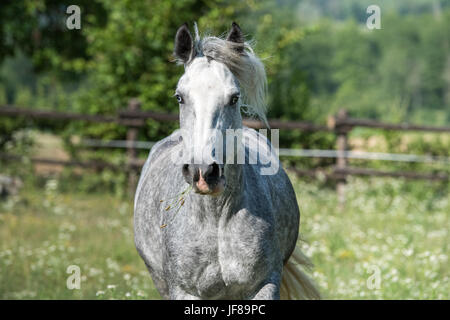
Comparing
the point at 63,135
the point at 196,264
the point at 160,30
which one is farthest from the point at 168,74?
the point at 196,264

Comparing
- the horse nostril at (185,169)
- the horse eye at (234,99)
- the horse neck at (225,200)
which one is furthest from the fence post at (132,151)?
the horse nostril at (185,169)

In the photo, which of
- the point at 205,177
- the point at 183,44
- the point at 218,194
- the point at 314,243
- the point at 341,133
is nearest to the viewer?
the point at 205,177

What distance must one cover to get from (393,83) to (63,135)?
229ft

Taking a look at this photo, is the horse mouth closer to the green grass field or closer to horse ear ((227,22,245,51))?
horse ear ((227,22,245,51))

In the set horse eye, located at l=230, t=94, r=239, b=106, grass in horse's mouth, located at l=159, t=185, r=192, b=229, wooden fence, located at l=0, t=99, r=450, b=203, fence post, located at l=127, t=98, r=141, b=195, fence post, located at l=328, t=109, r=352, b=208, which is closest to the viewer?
horse eye, located at l=230, t=94, r=239, b=106

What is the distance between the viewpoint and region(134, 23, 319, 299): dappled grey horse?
2543mm

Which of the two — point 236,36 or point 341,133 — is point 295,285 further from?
point 341,133

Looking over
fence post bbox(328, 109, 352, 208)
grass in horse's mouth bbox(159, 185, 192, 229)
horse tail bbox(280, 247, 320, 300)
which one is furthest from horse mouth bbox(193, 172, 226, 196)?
fence post bbox(328, 109, 352, 208)

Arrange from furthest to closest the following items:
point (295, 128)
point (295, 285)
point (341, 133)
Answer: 1. point (341, 133)
2. point (295, 128)
3. point (295, 285)

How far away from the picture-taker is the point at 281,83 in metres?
12.7

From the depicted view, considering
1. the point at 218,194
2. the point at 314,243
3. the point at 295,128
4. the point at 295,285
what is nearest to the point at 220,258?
the point at 218,194

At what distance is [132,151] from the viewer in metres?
10.1

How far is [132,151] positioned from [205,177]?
25.9 feet

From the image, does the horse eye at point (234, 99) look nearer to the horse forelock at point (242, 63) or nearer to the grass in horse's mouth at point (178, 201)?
the horse forelock at point (242, 63)
